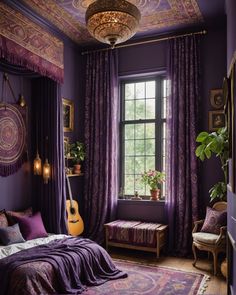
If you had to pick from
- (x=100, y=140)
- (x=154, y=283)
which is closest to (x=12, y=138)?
(x=100, y=140)

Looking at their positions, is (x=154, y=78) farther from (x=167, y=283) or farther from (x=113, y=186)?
(x=167, y=283)

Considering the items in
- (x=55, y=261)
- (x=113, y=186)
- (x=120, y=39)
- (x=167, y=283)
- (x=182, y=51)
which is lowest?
(x=167, y=283)

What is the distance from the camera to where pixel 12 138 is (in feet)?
14.4

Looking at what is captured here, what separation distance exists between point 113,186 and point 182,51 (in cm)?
252

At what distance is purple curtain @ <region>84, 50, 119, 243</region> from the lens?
5.32 m

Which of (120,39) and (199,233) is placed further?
(199,233)

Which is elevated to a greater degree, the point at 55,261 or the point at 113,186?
the point at 113,186

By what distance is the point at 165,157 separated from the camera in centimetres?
507

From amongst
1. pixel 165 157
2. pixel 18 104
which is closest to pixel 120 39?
pixel 18 104

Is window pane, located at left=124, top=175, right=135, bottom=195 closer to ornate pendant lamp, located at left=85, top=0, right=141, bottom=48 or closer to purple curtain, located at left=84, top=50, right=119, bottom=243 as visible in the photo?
purple curtain, located at left=84, top=50, right=119, bottom=243

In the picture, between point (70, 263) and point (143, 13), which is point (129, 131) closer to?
point (143, 13)

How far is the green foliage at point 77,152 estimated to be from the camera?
17.4 ft

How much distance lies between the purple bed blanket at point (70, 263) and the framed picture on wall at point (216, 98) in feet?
9.07

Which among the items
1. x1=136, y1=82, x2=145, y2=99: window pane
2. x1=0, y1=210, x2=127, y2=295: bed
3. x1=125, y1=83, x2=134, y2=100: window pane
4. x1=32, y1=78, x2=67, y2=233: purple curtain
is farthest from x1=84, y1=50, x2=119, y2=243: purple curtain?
x1=0, y1=210, x2=127, y2=295: bed
